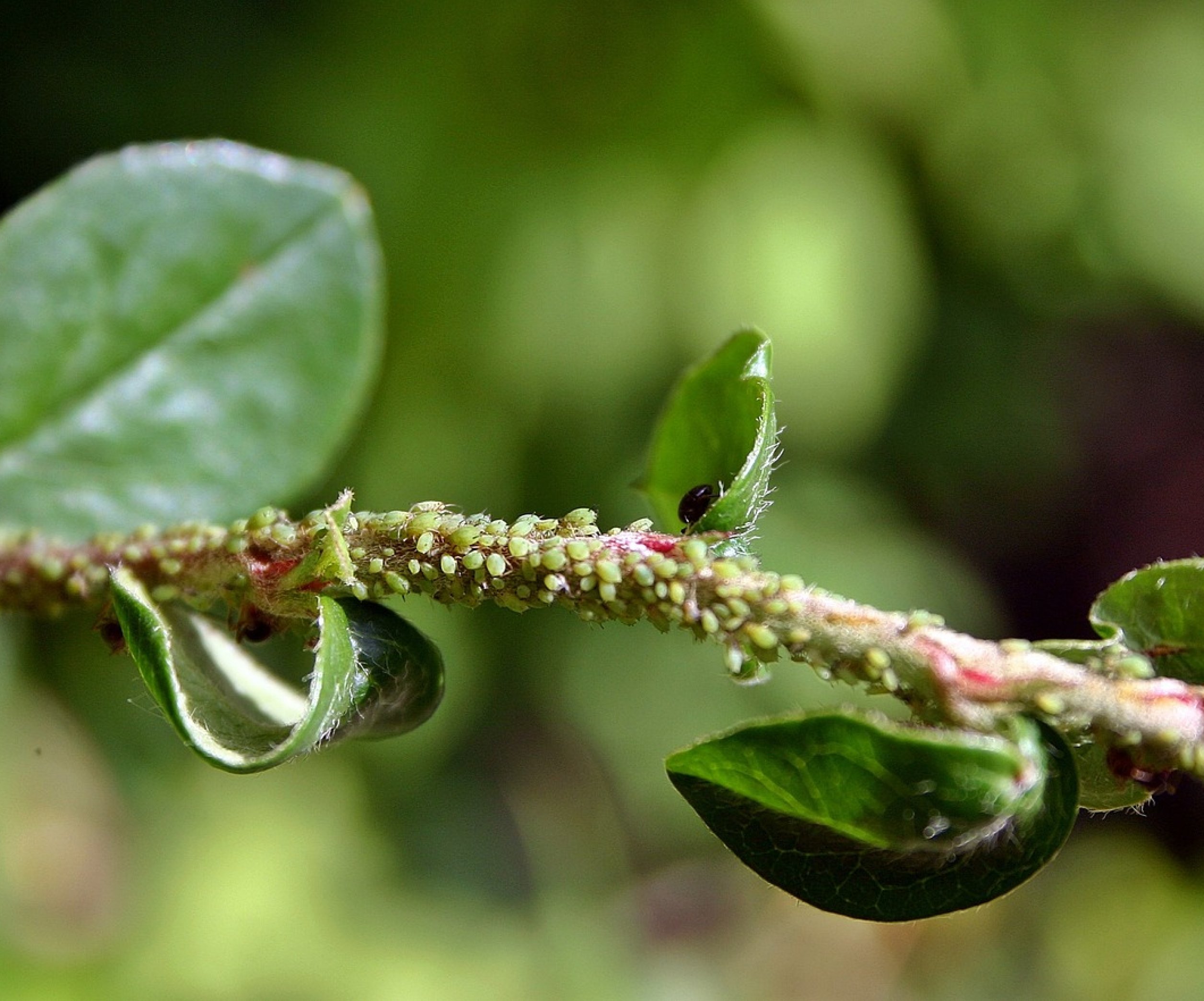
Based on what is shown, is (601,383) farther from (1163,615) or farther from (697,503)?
(1163,615)

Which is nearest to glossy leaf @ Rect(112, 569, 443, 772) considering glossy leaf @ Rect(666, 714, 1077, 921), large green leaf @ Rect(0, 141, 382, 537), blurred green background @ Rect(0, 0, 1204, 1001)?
glossy leaf @ Rect(666, 714, 1077, 921)

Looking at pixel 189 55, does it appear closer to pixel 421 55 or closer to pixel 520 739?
pixel 421 55

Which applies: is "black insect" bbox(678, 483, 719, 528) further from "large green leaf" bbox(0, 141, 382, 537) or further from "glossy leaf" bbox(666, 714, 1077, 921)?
"large green leaf" bbox(0, 141, 382, 537)

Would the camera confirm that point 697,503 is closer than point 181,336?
Yes

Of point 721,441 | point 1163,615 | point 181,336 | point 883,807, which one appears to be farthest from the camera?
point 181,336

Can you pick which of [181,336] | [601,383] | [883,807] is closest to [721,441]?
[883,807]

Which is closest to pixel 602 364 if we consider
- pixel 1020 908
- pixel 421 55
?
pixel 421 55

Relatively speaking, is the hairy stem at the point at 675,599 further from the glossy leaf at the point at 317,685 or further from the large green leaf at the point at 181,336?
the large green leaf at the point at 181,336

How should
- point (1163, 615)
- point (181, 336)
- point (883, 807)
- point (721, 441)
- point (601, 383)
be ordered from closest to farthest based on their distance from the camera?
1. point (883, 807)
2. point (1163, 615)
3. point (721, 441)
4. point (181, 336)
5. point (601, 383)
